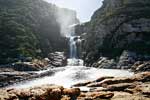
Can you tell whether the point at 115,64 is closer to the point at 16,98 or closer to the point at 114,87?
the point at 114,87

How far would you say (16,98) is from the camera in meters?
47.0

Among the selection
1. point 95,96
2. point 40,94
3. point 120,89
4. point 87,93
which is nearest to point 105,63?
point 120,89

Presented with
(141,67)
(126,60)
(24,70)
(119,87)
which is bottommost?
(24,70)

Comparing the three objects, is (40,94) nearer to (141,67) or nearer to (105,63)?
(141,67)

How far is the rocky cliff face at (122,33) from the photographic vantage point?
171 m

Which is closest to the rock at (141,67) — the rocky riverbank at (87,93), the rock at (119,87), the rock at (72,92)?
the rocky riverbank at (87,93)

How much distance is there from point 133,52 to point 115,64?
45.0 feet

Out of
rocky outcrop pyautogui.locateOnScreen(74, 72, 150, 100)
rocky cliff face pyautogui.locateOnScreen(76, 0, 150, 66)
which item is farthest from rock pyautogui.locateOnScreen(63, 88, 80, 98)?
rocky cliff face pyautogui.locateOnScreen(76, 0, 150, 66)

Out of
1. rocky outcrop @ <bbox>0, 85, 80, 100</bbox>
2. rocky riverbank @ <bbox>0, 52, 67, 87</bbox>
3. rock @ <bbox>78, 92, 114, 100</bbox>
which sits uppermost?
rocky outcrop @ <bbox>0, 85, 80, 100</bbox>

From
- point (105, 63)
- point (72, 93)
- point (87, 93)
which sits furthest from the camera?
point (105, 63)

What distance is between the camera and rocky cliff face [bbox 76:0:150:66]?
6737 inches

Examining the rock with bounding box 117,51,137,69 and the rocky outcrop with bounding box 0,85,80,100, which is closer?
the rocky outcrop with bounding box 0,85,80,100

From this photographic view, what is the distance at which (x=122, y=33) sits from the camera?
590 ft

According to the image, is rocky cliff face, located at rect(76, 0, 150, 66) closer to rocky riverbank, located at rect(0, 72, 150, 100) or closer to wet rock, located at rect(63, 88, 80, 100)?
rocky riverbank, located at rect(0, 72, 150, 100)
